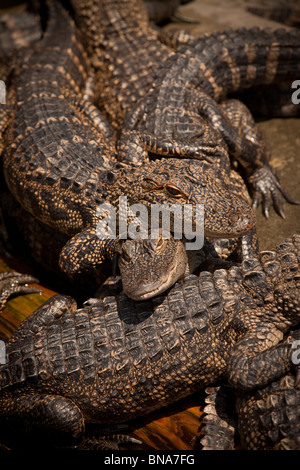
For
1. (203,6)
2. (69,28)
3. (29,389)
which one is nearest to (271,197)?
(29,389)

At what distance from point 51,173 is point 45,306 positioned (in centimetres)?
103

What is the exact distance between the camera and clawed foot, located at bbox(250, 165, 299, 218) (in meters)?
3.64

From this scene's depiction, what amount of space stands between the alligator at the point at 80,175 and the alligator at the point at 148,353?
1.41 feet

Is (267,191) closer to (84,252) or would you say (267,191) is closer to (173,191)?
(173,191)

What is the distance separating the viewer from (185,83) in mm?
3820

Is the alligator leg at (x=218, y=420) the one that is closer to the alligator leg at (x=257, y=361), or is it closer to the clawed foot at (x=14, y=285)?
the alligator leg at (x=257, y=361)

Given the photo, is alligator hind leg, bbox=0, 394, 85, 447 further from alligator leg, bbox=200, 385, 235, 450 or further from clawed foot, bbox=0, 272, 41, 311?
clawed foot, bbox=0, 272, 41, 311

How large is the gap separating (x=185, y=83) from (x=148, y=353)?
235 cm

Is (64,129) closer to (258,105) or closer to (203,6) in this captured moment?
(258,105)

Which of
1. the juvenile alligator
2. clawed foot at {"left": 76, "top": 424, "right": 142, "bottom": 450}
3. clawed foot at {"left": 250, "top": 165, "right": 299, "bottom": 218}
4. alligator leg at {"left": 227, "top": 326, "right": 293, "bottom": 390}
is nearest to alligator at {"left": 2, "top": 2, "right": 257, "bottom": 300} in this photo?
clawed foot at {"left": 250, "top": 165, "right": 299, "bottom": 218}

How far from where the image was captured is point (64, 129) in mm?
3615

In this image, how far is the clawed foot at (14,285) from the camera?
3.42 m

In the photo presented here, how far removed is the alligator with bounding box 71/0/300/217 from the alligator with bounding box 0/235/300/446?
1163 mm

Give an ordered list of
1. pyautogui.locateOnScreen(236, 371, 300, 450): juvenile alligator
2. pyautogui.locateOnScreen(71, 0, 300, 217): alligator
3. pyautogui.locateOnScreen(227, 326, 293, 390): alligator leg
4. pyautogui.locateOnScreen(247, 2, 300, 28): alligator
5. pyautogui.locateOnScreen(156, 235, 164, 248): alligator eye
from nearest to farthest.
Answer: pyautogui.locateOnScreen(236, 371, 300, 450): juvenile alligator < pyautogui.locateOnScreen(227, 326, 293, 390): alligator leg < pyautogui.locateOnScreen(156, 235, 164, 248): alligator eye < pyautogui.locateOnScreen(71, 0, 300, 217): alligator < pyautogui.locateOnScreen(247, 2, 300, 28): alligator
